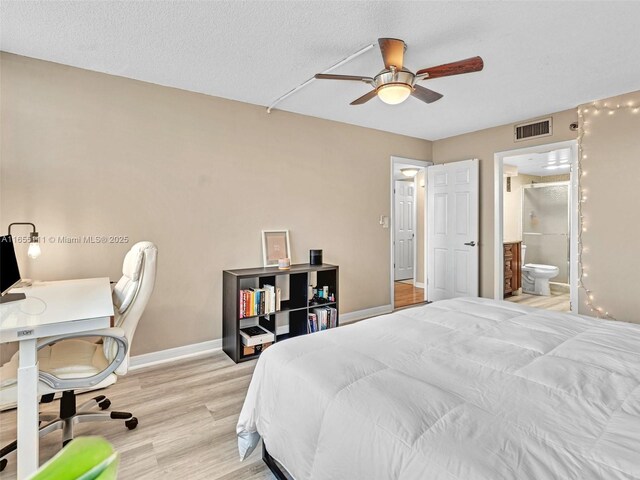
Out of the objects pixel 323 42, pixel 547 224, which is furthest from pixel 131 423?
pixel 547 224

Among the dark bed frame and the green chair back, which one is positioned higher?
the green chair back

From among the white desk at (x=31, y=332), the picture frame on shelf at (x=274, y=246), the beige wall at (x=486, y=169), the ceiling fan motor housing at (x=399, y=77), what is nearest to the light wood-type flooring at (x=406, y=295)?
the beige wall at (x=486, y=169)

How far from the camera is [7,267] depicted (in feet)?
6.93

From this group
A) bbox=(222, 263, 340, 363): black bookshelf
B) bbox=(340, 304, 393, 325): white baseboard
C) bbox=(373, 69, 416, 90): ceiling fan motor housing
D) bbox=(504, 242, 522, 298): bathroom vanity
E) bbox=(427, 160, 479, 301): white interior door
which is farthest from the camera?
bbox=(504, 242, 522, 298): bathroom vanity

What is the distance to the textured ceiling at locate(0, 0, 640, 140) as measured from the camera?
217 centimetres

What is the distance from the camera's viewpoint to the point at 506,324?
2.14 m

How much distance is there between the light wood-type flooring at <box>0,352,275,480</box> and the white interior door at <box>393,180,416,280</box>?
508 cm

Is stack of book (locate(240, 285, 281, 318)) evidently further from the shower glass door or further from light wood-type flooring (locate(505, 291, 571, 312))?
the shower glass door

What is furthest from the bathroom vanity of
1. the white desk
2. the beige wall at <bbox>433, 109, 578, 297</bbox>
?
the white desk

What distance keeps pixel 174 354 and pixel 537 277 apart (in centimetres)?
595

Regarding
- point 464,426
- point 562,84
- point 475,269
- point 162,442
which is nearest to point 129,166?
point 162,442

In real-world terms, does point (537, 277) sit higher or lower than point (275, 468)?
higher

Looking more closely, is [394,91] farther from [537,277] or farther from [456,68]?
[537,277]

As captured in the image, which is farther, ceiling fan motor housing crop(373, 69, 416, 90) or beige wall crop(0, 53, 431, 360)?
beige wall crop(0, 53, 431, 360)
